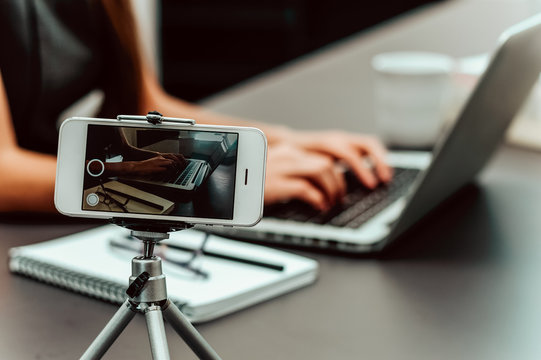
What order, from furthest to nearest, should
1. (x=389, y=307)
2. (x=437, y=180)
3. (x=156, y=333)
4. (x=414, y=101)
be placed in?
(x=414, y=101) → (x=437, y=180) → (x=389, y=307) → (x=156, y=333)

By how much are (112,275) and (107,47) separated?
1.93ft

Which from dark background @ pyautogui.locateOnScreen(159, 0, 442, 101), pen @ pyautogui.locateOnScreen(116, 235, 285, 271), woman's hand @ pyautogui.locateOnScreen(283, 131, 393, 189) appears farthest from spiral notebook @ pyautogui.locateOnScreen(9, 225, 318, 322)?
dark background @ pyautogui.locateOnScreen(159, 0, 442, 101)

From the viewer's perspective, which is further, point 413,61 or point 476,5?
point 476,5

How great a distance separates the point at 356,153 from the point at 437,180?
0.25m

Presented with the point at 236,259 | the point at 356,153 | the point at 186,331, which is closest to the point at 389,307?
the point at 236,259

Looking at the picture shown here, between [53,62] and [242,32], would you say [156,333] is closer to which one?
[53,62]

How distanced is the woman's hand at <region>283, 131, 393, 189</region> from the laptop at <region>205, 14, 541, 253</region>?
5cm

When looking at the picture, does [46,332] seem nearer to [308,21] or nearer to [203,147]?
[203,147]

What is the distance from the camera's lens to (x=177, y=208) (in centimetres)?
32

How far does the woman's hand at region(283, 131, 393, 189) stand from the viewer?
2.85 ft

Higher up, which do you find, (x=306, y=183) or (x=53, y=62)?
(x=53, y=62)

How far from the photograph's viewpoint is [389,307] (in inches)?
20.8

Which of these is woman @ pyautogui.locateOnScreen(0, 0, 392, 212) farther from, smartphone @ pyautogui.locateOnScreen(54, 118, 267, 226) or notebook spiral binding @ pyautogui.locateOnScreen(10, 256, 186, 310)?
smartphone @ pyautogui.locateOnScreen(54, 118, 267, 226)

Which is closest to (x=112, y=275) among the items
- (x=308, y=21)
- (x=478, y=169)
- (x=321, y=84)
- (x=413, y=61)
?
(x=478, y=169)
